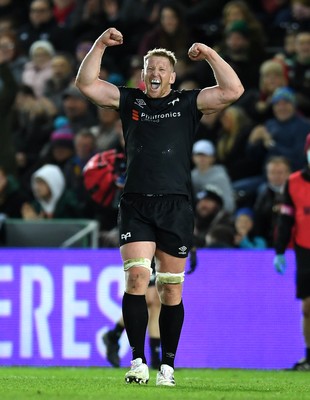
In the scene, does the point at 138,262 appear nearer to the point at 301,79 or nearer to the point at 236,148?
the point at 236,148

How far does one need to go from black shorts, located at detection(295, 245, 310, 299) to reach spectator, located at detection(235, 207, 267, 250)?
1715 millimetres

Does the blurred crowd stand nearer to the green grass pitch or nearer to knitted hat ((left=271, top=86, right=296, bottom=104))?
knitted hat ((left=271, top=86, right=296, bottom=104))

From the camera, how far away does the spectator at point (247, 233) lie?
14.3 meters

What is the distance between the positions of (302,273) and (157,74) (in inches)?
165

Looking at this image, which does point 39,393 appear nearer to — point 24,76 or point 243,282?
point 243,282

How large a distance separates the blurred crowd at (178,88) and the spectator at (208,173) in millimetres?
14

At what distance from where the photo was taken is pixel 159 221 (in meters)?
8.80

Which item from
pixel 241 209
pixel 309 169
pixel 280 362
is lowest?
pixel 280 362

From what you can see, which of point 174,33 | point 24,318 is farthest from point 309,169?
point 174,33

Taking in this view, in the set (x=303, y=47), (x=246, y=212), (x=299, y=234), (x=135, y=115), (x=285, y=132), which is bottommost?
(x=246, y=212)

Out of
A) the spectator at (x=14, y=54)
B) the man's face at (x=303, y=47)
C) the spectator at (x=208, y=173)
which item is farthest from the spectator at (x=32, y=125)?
the man's face at (x=303, y=47)

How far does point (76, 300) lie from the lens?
13336 millimetres

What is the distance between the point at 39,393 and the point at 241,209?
7.28 meters

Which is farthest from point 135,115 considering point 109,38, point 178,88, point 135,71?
point 135,71
